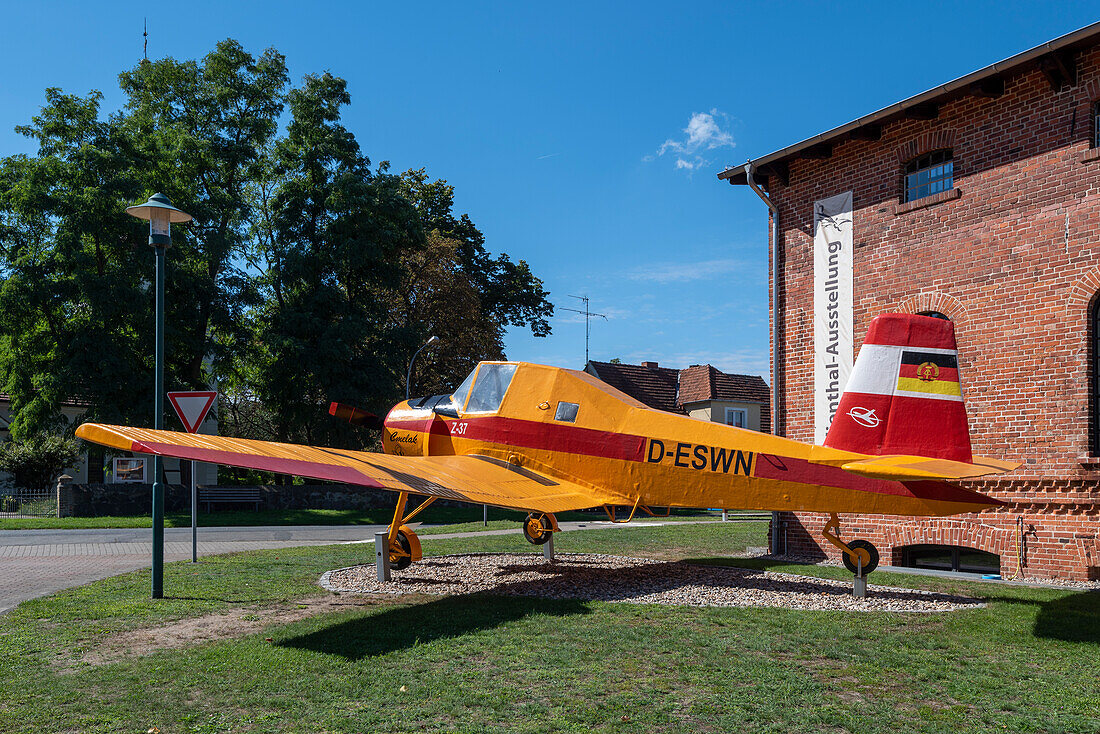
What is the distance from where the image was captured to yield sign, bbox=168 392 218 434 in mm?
10594

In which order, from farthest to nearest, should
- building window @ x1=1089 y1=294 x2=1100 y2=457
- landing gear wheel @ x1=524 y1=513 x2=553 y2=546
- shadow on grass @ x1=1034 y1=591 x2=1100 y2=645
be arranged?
landing gear wheel @ x1=524 y1=513 x2=553 y2=546 < building window @ x1=1089 y1=294 x2=1100 y2=457 < shadow on grass @ x1=1034 y1=591 x2=1100 y2=645

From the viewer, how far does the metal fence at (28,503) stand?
2511 centimetres

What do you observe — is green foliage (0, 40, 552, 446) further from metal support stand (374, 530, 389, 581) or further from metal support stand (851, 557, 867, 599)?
metal support stand (851, 557, 867, 599)

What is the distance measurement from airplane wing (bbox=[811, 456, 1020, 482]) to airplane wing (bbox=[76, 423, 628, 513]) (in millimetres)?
3241

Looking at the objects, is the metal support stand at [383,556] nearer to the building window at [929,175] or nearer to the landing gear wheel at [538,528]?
the landing gear wheel at [538,528]

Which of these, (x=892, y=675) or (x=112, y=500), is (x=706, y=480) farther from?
(x=112, y=500)

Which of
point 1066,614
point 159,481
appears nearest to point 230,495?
point 159,481

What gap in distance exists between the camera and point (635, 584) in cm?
1048

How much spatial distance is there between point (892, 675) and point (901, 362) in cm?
418

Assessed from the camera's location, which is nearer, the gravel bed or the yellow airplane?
the yellow airplane

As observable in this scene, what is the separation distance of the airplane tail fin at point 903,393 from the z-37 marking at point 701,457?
1.11 metres

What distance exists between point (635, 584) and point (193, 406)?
6922mm

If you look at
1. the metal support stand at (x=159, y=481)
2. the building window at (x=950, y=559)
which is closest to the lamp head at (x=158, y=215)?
the metal support stand at (x=159, y=481)

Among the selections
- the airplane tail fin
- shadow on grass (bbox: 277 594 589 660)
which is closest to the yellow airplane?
the airplane tail fin
